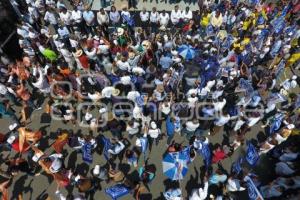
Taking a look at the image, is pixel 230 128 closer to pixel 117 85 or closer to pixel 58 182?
pixel 117 85

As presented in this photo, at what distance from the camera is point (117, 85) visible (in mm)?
14070

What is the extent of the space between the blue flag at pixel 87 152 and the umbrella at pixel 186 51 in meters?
5.25

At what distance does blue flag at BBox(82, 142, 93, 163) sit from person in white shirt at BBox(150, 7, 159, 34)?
6738mm

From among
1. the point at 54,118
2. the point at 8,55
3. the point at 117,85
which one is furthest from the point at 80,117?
the point at 8,55

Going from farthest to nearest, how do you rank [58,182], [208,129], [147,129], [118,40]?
[118,40] < [208,129] < [147,129] < [58,182]

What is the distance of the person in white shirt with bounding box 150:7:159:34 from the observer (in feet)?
51.3

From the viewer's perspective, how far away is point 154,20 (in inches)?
626

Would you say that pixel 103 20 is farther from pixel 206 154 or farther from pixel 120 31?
pixel 206 154

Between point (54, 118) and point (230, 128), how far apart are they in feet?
22.9

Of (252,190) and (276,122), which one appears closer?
(252,190)

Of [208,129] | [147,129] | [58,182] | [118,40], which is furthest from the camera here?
[118,40]

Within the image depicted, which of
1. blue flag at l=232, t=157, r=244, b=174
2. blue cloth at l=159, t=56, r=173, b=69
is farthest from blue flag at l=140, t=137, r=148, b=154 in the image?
blue cloth at l=159, t=56, r=173, b=69

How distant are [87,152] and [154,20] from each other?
22.9ft

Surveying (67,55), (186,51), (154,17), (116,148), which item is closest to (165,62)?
(186,51)
